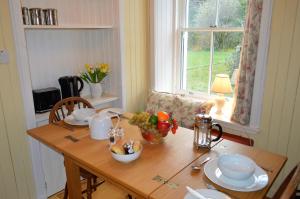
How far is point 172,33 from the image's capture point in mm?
2955

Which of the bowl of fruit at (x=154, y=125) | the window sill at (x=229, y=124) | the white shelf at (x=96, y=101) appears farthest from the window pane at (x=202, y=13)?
the bowl of fruit at (x=154, y=125)

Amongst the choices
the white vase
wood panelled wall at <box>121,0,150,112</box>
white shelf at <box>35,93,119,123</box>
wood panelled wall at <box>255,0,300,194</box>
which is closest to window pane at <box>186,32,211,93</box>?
wood panelled wall at <box>121,0,150,112</box>

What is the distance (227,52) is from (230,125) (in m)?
0.77

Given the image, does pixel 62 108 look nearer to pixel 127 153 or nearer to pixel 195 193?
pixel 127 153

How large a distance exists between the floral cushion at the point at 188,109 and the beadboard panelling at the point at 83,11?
1080 millimetres

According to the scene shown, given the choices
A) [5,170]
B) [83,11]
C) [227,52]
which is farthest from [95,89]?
[227,52]

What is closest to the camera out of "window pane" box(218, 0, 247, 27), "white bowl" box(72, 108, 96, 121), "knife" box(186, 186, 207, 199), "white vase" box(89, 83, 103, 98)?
"knife" box(186, 186, 207, 199)

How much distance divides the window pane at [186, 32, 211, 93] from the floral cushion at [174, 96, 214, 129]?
1.52 feet

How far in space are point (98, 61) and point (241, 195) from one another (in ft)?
6.77

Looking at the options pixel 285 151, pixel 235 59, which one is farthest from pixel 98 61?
pixel 285 151

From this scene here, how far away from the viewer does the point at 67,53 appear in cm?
253

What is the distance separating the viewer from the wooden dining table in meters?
1.19

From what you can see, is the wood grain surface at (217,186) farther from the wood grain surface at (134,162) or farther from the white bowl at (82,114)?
the white bowl at (82,114)

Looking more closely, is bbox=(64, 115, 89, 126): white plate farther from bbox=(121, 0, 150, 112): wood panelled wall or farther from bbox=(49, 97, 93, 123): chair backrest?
bbox=(121, 0, 150, 112): wood panelled wall
